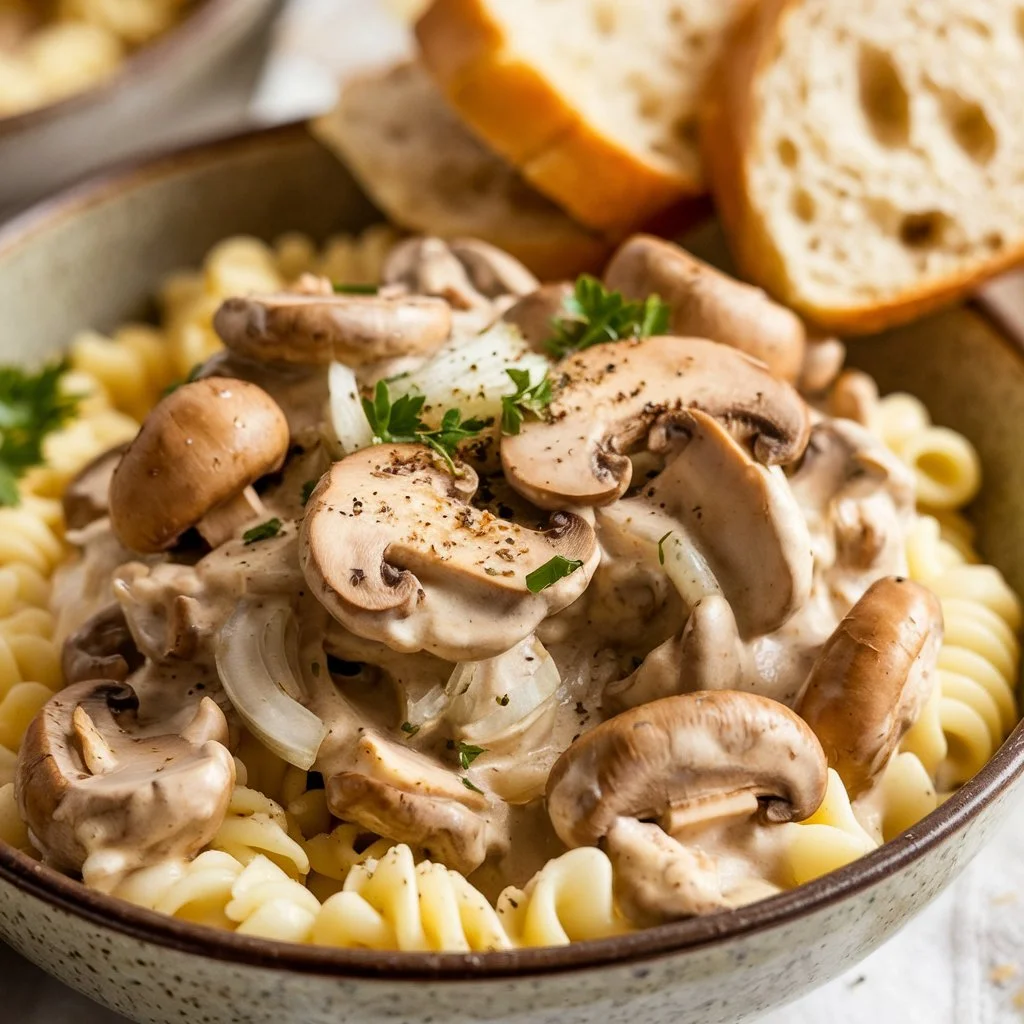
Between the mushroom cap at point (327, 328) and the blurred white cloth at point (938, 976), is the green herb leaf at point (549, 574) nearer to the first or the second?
the mushroom cap at point (327, 328)

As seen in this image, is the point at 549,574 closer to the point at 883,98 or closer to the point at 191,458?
the point at 191,458

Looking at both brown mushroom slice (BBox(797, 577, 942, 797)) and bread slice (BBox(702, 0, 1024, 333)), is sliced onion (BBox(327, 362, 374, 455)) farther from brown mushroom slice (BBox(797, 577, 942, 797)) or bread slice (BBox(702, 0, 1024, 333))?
bread slice (BBox(702, 0, 1024, 333))

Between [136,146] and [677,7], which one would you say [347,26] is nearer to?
[136,146]

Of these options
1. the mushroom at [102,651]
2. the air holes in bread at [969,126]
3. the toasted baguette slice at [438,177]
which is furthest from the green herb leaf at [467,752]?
the air holes in bread at [969,126]

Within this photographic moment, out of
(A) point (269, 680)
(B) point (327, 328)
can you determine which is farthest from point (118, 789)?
(B) point (327, 328)

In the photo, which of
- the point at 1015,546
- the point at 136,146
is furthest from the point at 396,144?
the point at 1015,546

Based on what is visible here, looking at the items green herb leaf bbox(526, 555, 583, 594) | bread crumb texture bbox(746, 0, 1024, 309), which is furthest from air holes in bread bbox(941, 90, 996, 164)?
green herb leaf bbox(526, 555, 583, 594)
